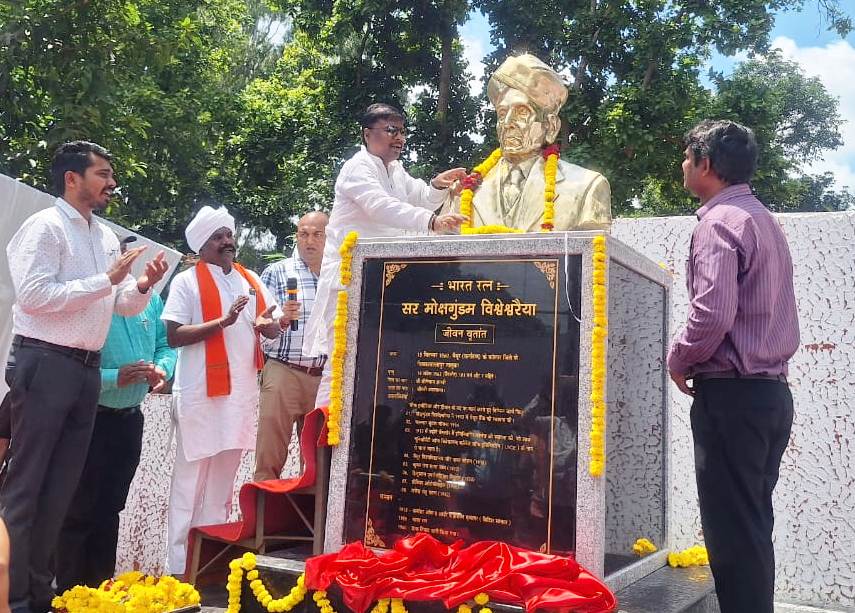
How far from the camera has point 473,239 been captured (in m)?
Answer: 3.40

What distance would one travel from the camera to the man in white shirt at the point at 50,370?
3.51m

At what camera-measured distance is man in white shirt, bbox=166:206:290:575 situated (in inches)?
175

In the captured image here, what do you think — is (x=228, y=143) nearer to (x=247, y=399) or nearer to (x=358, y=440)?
(x=247, y=399)

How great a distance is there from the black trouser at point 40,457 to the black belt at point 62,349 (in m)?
0.02

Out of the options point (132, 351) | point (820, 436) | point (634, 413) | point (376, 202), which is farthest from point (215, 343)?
point (820, 436)

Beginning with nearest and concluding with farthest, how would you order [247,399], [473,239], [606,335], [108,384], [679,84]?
1. [606,335]
2. [473,239]
3. [108,384]
4. [247,399]
5. [679,84]

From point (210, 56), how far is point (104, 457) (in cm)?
1427

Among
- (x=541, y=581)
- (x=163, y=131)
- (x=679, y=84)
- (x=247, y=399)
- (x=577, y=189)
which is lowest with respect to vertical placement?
(x=541, y=581)

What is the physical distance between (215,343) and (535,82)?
2.29m

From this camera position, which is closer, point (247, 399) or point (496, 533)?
point (496, 533)

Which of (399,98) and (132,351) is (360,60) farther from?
(132,351)

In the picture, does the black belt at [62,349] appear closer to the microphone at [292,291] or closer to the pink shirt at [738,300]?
the microphone at [292,291]

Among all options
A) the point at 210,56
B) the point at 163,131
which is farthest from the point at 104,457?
the point at 210,56

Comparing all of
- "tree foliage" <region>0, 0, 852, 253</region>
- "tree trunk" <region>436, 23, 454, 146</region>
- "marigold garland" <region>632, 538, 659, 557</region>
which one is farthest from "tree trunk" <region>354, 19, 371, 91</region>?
"marigold garland" <region>632, 538, 659, 557</region>
